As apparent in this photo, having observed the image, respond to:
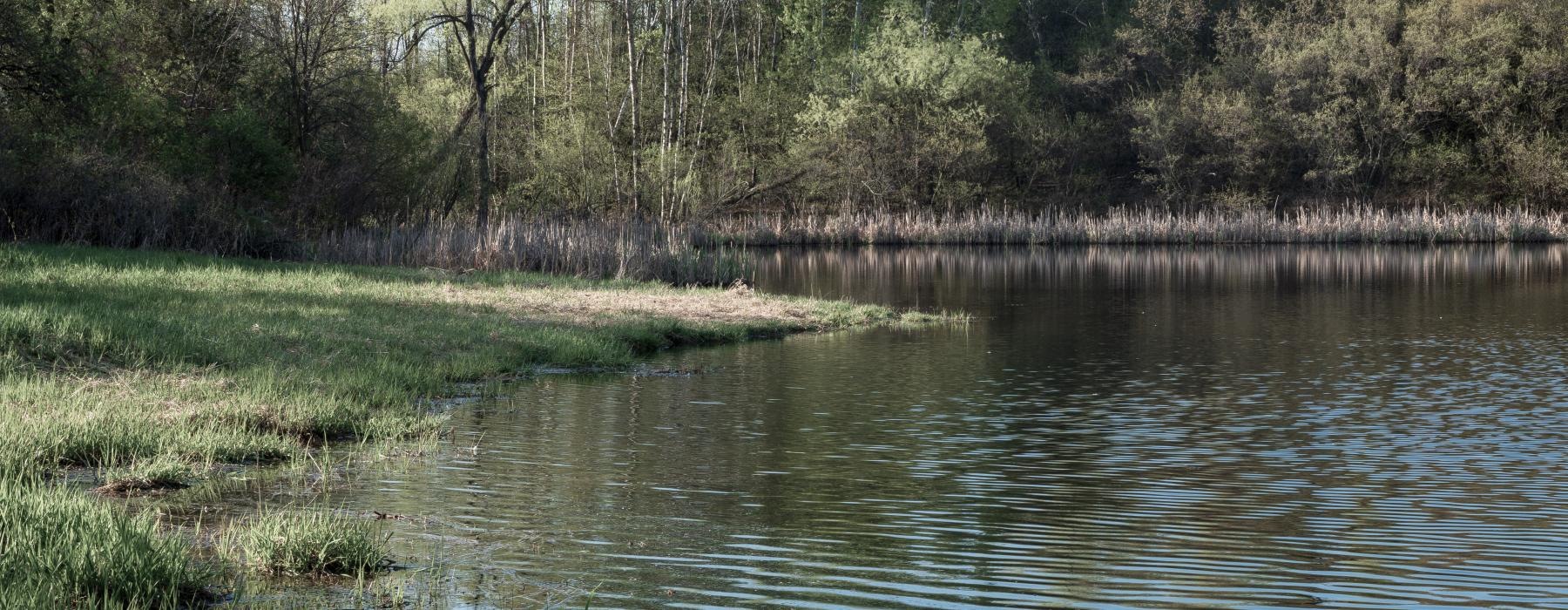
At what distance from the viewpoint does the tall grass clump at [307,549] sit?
6977 millimetres

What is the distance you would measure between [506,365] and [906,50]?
49016 millimetres

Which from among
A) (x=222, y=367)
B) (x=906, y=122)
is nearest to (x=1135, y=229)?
(x=906, y=122)

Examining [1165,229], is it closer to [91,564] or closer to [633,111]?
[633,111]

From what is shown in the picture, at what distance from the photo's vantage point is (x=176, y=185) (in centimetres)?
2667

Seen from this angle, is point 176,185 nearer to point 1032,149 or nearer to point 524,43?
point 524,43

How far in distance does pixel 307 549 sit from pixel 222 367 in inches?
268

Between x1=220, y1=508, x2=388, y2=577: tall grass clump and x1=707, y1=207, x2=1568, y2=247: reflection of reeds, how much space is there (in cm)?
4620

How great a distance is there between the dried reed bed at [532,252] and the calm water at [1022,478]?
879 centimetres

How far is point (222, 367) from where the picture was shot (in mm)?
13164

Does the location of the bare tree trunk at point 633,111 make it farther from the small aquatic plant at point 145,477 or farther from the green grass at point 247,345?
the small aquatic plant at point 145,477

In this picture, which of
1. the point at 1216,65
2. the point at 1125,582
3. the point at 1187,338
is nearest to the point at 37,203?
the point at 1187,338

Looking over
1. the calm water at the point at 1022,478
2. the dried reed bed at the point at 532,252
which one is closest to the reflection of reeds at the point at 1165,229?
the dried reed bed at the point at 532,252

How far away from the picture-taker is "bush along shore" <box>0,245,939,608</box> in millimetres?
6633

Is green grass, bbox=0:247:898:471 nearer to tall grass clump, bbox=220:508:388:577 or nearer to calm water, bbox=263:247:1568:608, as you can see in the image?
calm water, bbox=263:247:1568:608
